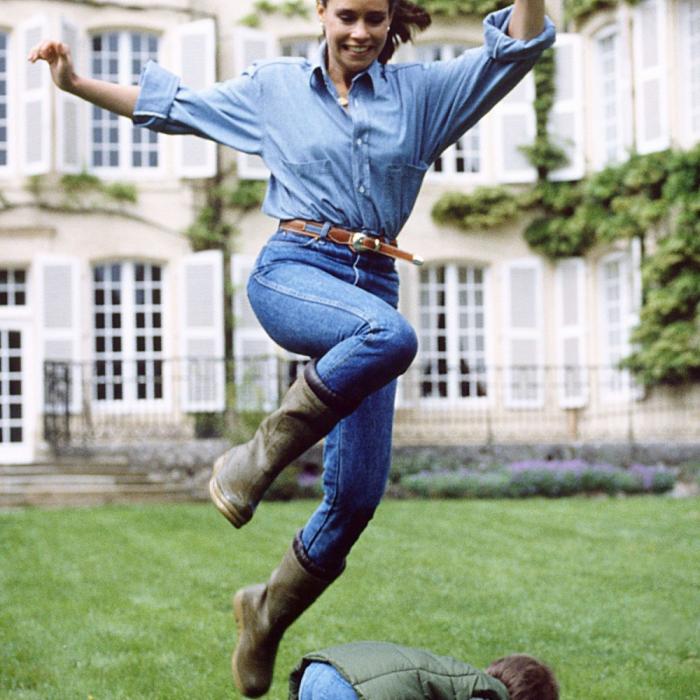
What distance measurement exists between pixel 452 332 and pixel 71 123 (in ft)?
18.6

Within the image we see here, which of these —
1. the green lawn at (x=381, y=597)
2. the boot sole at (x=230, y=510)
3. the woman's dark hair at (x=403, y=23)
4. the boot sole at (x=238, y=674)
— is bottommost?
the green lawn at (x=381, y=597)

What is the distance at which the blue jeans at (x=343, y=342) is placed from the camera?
3871 mm

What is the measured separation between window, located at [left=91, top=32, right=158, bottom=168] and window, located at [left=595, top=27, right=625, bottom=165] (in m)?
5.89

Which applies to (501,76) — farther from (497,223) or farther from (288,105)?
(497,223)

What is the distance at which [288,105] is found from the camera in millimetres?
4227

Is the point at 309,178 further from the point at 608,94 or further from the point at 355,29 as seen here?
the point at 608,94

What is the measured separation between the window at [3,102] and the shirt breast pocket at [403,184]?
49.8 feet

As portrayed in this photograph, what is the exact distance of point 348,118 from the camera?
4176 mm

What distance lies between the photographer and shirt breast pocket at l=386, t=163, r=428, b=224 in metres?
4.18

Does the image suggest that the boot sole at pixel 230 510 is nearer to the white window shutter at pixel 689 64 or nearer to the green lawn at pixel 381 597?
the green lawn at pixel 381 597

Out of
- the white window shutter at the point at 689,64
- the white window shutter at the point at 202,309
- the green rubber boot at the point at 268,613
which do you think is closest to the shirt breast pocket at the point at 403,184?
the green rubber boot at the point at 268,613

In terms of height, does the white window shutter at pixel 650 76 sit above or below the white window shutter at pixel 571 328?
above

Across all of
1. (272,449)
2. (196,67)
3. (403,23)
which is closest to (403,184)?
(403,23)

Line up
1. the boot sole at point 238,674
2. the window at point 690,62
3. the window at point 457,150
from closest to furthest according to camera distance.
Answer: the boot sole at point 238,674 < the window at point 690,62 < the window at point 457,150
